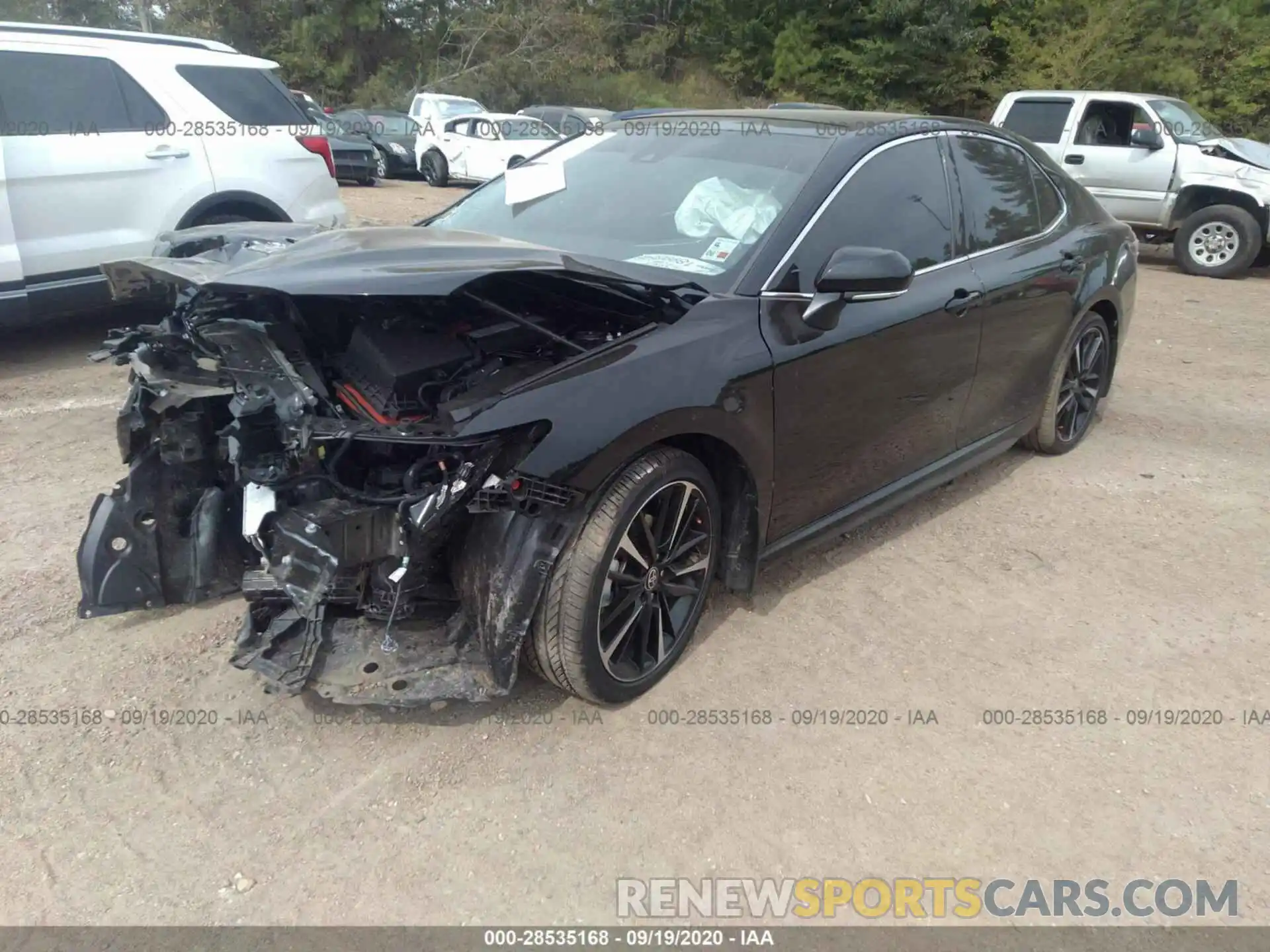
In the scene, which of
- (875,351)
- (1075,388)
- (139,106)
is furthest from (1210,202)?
(139,106)

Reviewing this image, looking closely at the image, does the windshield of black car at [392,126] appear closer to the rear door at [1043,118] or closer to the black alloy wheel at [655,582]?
the rear door at [1043,118]

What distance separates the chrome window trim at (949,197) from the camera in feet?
9.98

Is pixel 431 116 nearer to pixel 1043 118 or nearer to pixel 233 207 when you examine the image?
pixel 1043 118

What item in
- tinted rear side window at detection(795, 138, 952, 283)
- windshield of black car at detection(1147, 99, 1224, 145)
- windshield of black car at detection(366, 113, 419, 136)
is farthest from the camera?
windshield of black car at detection(366, 113, 419, 136)

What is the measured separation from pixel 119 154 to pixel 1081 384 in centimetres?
586

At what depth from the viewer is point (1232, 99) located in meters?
21.2

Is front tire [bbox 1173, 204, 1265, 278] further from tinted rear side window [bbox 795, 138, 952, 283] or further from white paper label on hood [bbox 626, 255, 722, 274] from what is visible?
white paper label on hood [bbox 626, 255, 722, 274]

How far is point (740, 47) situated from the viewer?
105ft

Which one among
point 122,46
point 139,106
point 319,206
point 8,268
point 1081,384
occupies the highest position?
point 122,46

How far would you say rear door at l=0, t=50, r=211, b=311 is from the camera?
5379 mm

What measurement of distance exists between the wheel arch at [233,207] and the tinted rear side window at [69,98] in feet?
1.77

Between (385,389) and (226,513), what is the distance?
2.36ft

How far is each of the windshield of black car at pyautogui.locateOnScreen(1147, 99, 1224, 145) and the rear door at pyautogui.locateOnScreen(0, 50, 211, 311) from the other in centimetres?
1049

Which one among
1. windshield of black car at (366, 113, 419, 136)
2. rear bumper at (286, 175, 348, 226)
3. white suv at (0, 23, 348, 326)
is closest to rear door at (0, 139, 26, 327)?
white suv at (0, 23, 348, 326)
